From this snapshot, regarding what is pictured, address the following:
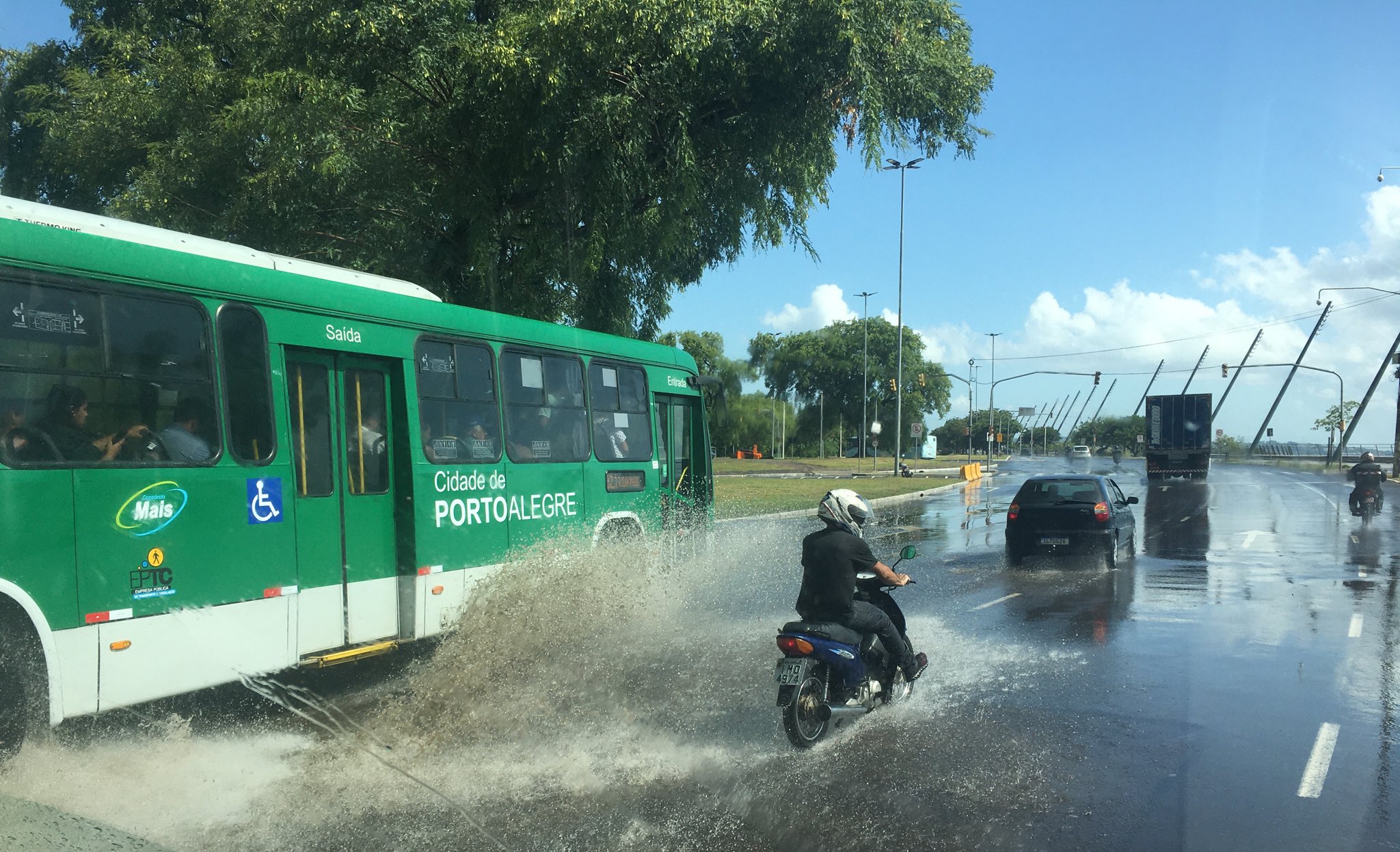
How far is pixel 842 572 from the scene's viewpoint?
6152 mm

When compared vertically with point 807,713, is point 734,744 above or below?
below

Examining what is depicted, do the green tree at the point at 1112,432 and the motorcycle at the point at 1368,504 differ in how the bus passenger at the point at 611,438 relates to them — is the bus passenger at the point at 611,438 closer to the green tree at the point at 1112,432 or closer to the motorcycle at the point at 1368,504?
the motorcycle at the point at 1368,504

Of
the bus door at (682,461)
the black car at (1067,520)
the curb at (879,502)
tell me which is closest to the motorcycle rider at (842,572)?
the bus door at (682,461)

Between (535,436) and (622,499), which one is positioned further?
(622,499)

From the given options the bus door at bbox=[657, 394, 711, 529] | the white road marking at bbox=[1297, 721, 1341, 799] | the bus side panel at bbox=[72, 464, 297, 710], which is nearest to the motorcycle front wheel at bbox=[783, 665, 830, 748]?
the white road marking at bbox=[1297, 721, 1341, 799]

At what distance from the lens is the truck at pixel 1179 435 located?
155 ft

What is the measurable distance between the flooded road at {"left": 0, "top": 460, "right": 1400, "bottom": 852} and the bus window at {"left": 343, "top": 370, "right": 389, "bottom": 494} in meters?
1.50

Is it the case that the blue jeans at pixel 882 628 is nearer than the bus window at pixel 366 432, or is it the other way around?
the blue jeans at pixel 882 628

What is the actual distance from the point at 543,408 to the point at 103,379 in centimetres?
445

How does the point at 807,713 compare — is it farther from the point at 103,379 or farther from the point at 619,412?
the point at 619,412

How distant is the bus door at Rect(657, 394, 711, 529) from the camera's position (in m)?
12.3

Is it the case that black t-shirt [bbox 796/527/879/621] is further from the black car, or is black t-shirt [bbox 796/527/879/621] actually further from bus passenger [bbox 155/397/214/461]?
the black car

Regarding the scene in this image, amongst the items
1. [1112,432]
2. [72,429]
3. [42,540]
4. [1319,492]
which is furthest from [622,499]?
[1112,432]

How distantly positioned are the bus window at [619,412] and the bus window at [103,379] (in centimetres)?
478
